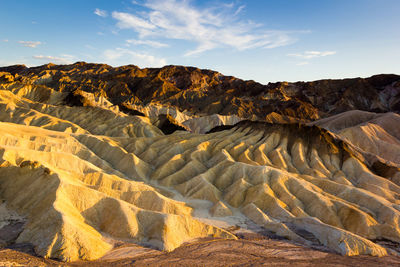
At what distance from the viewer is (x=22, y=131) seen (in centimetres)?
5378

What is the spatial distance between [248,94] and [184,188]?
145 meters

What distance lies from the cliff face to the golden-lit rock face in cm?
6565

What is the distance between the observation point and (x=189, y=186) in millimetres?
48219

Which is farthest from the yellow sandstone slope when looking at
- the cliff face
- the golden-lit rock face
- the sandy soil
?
the cliff face

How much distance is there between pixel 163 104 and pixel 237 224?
126m

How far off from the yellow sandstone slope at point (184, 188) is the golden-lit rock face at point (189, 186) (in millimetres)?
141

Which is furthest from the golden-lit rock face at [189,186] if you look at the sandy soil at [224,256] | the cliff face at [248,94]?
the cliff face at [248,94]

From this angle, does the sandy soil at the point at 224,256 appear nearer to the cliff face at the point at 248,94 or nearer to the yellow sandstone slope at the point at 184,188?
the yellow sandstone slope at the point at 184,188

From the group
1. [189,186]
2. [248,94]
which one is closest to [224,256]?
[189,186]

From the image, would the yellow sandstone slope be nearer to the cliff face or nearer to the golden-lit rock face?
the golden-lit rock face

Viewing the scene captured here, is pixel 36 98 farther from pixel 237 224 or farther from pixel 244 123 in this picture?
pixel 237 224

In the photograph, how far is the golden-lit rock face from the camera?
95.6 ft

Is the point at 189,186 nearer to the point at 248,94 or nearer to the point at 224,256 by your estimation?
A: the point at 224,256

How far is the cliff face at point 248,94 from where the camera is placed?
149000 mm
